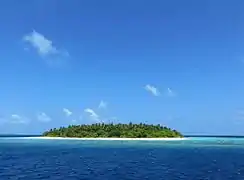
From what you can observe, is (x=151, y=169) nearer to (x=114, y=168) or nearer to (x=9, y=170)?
(x=114, y=168)

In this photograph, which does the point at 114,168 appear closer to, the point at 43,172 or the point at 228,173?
the point at 43,172

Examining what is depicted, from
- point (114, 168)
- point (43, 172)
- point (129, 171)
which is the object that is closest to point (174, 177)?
point (129, 171)

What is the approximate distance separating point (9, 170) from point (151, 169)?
66.6 ft

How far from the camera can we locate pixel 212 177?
5016 centimetres

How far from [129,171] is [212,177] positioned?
12.1 m

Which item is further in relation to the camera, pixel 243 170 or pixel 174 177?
pixel 243 170

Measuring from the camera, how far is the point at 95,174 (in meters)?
53.5

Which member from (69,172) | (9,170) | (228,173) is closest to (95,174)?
(69,172)

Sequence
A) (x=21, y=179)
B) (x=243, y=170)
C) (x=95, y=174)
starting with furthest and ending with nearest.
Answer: (x=243, y=170) → (x=95, y=174) → (x=21, y=179)

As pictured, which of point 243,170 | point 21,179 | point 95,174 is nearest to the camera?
point 21,179

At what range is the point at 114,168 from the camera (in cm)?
6100

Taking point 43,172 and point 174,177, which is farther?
point 43,172

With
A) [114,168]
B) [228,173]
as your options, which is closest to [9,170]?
[114,168]

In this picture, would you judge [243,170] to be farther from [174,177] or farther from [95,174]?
[95,174]
